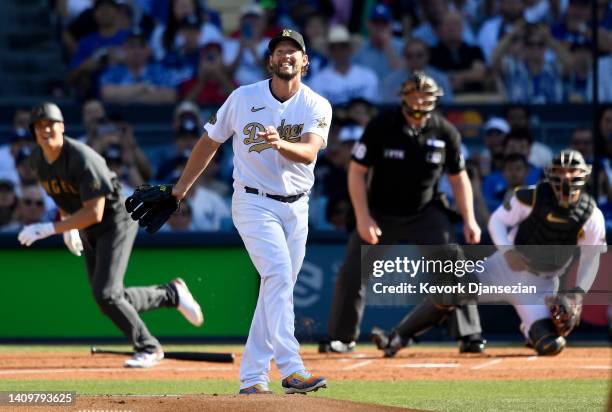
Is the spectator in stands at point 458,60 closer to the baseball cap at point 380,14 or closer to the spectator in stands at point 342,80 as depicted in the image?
the baseball cap at point 380,14

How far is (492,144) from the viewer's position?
599 inches

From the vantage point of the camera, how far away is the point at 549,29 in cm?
1734

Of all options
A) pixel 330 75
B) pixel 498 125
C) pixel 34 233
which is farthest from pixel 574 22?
pixel 34 233

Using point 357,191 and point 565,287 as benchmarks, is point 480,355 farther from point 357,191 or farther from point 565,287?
point 357,191

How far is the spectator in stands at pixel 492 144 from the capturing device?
14.9 m

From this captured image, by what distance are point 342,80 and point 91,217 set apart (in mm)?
6744

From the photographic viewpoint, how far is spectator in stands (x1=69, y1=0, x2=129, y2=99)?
16766mm

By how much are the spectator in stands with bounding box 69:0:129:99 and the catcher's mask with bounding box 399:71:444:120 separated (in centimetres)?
654

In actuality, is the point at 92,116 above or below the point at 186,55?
below

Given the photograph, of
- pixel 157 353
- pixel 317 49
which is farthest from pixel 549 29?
pixel 157 353

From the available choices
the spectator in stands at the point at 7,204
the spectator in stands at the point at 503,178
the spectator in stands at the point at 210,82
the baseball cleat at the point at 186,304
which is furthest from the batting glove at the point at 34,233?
the spectator in stands at the point at 210,82

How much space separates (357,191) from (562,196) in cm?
173

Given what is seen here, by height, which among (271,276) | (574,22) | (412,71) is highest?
(574,22)

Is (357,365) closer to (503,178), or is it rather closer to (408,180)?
(408,180)
